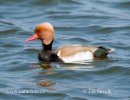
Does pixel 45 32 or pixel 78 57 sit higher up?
pixel 45 32

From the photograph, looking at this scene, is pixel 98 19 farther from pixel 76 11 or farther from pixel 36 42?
pixel 36 42

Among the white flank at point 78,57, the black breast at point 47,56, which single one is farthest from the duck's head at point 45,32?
the white flank at point 78,57

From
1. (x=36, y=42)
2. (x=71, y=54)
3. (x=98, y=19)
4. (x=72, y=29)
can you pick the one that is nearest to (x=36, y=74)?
(x=71, y=54)

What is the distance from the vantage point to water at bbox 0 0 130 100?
1312 cm

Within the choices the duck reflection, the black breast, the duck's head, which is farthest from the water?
the duck's head

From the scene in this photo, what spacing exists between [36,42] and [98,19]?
9.03 feet

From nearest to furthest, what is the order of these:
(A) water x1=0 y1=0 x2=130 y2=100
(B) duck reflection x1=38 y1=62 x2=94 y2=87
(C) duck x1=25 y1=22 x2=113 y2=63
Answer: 1. (A) water x1=0 y1=0 x2=130 y2=100
2. (B) duck reflection x1=38 y1=62 x2=94 y2=87
3. (C) duck x1=25 y1=22 x2=113 y2=63

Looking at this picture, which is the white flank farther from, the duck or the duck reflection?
the duck reflection

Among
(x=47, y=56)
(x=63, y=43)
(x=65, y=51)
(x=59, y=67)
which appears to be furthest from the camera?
(x=63, y=43)

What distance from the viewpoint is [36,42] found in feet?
56.7

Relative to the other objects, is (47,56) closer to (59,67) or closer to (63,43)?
(59,67)

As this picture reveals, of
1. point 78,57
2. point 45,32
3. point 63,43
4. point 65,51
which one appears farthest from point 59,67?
point 63,43

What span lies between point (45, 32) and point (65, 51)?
617 millimetres

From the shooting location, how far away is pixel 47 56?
1550 cm
